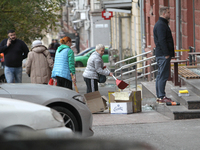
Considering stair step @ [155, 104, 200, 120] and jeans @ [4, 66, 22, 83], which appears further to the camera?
jeans @ [4, 66, 22, 83]

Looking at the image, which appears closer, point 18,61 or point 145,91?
point 18,61

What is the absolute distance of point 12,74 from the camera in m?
9.98

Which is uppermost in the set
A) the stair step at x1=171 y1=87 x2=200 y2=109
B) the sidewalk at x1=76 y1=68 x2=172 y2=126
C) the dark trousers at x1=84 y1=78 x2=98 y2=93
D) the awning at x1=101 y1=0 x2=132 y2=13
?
the awning at x1=101 y1=0 x2=132 y2=13

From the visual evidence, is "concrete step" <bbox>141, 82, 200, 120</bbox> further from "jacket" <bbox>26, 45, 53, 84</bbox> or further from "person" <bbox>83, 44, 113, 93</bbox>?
"jacket" <bbox>26, 45, 53, 84</bbox>

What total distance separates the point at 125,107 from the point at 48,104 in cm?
291

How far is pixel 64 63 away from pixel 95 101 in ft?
3.58

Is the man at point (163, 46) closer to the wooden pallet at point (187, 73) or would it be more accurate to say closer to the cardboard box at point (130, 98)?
the cardboard box at point (130, 98)

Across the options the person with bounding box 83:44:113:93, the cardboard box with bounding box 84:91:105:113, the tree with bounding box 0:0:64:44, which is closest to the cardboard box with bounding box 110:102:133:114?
the cardboard box with bounding box 84:91:105:113

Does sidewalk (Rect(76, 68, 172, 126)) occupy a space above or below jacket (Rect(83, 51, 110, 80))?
Result: below

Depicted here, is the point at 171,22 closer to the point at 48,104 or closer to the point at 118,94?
the point at 118,94

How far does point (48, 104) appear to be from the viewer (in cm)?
580

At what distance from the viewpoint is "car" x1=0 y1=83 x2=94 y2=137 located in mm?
5734

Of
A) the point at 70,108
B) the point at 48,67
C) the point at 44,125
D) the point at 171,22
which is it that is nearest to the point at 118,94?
the point at 48,67

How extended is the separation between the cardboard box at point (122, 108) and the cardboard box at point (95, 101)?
235 mm
